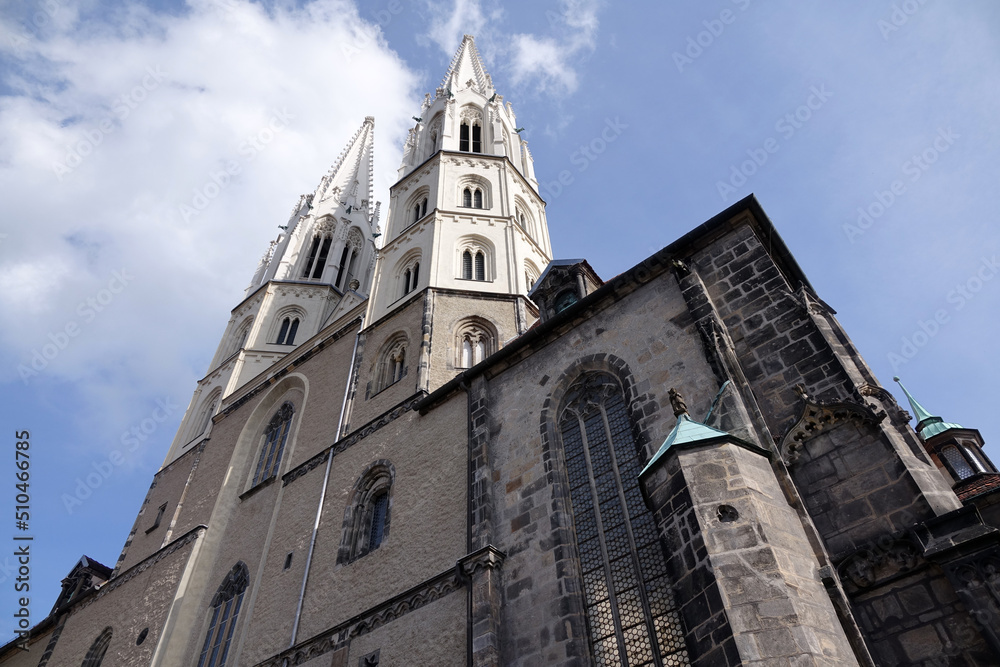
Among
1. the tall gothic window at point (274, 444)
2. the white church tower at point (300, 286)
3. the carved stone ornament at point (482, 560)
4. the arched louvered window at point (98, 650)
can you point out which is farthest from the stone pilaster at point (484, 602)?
the white church tower at point (300, 286)

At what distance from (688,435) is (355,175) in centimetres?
3066

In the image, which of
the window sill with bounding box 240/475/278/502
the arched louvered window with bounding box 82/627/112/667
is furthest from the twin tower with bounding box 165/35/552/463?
the arched louvered window with bounding box 82/627/112/667

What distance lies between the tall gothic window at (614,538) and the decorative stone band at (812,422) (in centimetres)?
186

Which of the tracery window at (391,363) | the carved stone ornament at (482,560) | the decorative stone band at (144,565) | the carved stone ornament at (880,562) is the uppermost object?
the tracery window at (391,363)

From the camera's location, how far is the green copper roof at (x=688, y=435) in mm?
7523

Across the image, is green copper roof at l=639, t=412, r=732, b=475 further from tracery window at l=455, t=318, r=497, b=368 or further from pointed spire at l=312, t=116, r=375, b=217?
pointed spire at l=312, t=116, r=375, b=217

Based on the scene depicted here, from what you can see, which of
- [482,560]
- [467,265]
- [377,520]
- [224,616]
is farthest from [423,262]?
[482,560]

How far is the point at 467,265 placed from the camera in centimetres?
1970

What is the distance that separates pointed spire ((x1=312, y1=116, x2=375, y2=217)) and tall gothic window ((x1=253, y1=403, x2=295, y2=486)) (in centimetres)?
1500

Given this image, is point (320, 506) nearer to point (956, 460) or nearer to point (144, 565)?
point (144, 565)

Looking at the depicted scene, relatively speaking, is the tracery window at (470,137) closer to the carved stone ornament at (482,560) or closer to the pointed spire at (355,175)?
the pointed spire at (355,175)

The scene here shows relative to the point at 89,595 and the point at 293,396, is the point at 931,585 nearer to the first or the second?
the point at 293,396

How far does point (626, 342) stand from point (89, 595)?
16211 mm

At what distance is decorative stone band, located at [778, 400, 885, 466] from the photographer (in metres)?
7.87
